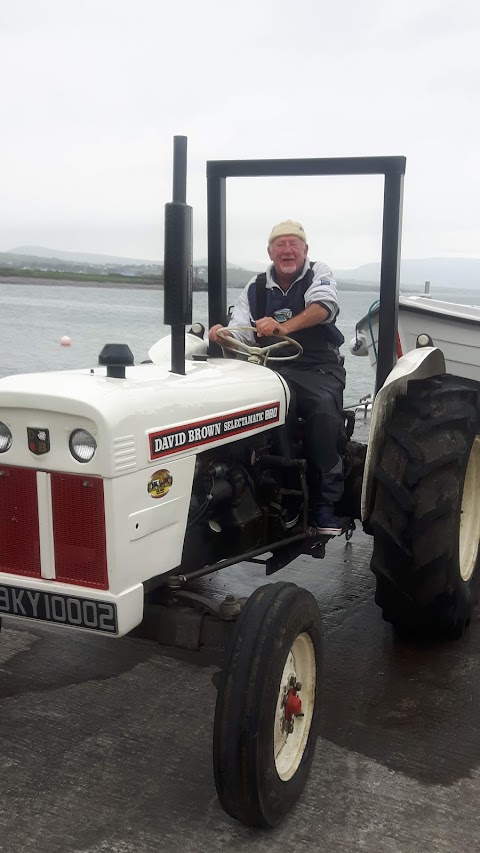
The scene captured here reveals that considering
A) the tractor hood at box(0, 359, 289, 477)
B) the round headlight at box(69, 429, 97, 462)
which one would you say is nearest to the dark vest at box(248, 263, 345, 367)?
the tractor hood at box(0, 359, 289, 477)

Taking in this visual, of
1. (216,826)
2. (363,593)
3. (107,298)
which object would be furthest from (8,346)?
(107,298)

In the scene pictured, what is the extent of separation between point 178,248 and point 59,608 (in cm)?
119

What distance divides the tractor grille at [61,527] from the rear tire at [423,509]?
144 cm

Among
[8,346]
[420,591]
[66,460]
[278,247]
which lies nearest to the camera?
[66,460]

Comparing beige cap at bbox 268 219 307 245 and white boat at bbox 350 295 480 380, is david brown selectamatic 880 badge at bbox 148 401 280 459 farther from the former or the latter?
white boat at bbox 350 295 480 380

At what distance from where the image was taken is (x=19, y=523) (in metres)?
2.69

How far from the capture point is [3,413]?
261 cm

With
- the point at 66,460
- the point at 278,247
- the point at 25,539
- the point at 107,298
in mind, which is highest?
the point at 278,247

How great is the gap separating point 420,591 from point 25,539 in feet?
5.80

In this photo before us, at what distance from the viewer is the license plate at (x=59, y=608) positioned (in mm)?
2564

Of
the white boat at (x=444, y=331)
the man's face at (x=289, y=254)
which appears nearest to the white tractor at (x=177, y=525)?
the man's face at (x=289, y=254)

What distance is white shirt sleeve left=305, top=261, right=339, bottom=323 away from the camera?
3832mm

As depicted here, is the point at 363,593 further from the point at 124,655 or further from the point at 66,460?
the point at 66,460

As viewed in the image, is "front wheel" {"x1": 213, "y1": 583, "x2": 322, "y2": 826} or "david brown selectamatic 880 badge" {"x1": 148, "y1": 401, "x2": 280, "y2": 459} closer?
"front wheel" {"x1": 213, "y1": 583, "x2": 322, "y2": 826}
